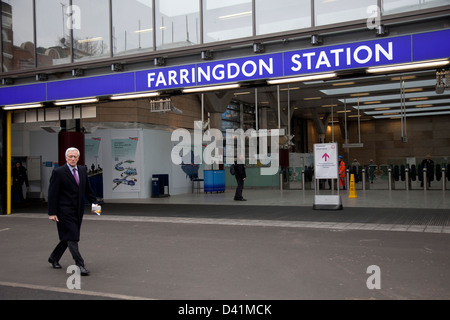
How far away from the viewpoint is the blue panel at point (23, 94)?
520 inches

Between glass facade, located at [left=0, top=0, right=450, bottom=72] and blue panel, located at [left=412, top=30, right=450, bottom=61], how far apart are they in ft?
1.94

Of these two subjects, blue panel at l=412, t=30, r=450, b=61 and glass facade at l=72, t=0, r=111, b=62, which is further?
glass facade at l=72, t=0, r=111, b=62

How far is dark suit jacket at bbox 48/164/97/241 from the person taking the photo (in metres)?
5.78

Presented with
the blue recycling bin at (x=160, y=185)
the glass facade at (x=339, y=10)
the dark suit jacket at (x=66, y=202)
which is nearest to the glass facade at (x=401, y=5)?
the glass facade at (x=339, y=10)

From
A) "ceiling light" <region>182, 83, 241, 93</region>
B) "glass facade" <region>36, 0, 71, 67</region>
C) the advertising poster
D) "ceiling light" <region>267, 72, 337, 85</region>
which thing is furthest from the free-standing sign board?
the advertising poster

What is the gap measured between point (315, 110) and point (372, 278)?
1291 inches

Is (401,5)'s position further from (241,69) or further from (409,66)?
(241,69)

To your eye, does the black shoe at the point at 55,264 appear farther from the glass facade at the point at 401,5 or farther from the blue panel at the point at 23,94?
the blue panel at the point at 23,94

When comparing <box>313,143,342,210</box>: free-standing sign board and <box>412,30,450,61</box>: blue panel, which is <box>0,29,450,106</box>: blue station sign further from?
<box>313,143,342,210</box>: free-standing sign board

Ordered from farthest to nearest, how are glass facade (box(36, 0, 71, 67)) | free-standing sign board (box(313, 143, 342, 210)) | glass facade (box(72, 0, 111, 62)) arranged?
1. glass facade (box(36, 0, 71, 67))
2. glass facade (box(72, 0, 111, 62))
3. free-standing sign board (box(313, 143, 342, 210))

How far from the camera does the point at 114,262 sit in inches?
254

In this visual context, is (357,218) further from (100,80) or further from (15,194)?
(15,194)
